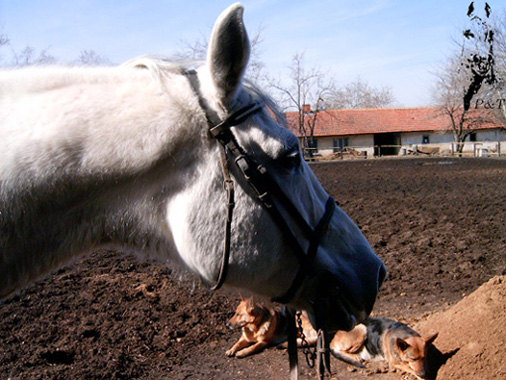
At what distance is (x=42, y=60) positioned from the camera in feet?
6.18

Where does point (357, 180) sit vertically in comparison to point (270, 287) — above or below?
below

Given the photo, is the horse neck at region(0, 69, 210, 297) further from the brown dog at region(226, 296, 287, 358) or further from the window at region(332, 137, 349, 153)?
the window at region(332, 137, 349, 153)

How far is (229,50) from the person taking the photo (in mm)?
1461

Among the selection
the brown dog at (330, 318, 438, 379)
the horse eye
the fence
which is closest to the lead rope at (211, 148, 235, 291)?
the horse eye

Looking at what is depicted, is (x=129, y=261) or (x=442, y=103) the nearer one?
(x=129, y=261)

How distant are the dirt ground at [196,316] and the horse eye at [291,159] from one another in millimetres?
642

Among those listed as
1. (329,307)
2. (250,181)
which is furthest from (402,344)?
(250,181)

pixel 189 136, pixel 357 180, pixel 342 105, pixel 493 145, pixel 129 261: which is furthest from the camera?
pixel 342 105

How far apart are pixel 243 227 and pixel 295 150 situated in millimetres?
359

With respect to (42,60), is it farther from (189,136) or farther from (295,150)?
(295,150)

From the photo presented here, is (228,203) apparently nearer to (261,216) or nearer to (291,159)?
(261,216)

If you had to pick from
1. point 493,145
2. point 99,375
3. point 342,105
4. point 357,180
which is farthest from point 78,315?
point 342,105

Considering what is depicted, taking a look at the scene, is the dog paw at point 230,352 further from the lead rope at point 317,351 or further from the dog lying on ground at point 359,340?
the lead rope at point 317,351

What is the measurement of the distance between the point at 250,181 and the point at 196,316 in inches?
170
